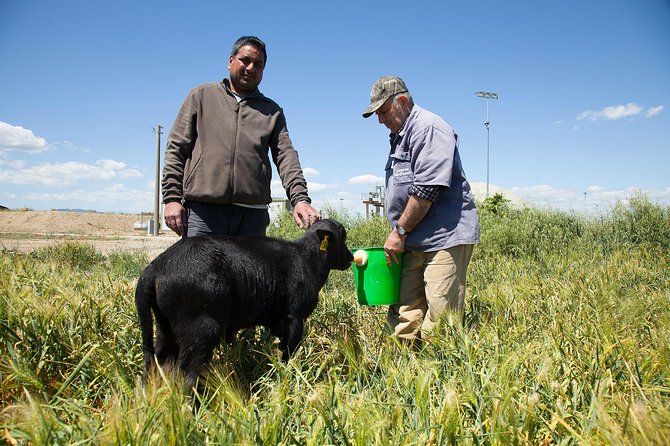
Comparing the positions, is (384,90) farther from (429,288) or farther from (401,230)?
(429,288)

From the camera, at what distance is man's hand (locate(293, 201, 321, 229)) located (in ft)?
14.6

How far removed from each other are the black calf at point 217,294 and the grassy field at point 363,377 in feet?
0.78

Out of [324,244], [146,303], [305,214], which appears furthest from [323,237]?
[146,303]

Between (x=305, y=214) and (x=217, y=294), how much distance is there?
59.3 inches

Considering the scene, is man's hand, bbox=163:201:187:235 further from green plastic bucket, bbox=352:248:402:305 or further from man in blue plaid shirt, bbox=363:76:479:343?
man in blue plaid shirt, bbox=363:76:479:343

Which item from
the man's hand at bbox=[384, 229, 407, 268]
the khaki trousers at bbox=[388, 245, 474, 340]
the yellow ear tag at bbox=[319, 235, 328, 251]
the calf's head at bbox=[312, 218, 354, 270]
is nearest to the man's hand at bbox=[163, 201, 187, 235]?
the calf's head at bbox=[312, 218, 354, 270]

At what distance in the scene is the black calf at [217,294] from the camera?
3100 millimetres

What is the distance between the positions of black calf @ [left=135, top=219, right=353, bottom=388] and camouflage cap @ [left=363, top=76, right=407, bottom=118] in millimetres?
1526

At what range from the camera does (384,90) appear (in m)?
4.33

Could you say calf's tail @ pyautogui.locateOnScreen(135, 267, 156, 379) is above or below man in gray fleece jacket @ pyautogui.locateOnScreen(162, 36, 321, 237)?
below

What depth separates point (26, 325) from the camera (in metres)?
3.50

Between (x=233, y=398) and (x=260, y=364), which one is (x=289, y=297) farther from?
(x=233, y=398)

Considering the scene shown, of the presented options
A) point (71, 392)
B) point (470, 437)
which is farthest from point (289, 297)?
point (470, 437)


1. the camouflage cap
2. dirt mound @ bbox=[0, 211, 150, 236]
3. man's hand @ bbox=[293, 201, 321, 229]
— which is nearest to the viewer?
the camouflage cap
